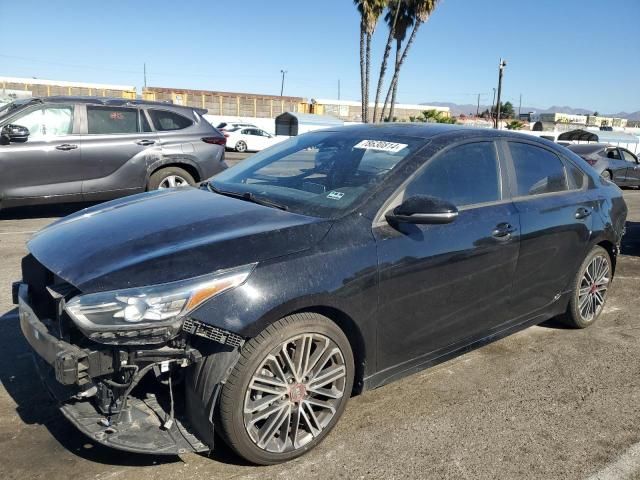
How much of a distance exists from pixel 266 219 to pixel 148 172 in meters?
5.76

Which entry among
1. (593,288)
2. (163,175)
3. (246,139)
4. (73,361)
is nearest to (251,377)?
(73,361)

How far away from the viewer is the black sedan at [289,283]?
2.42 metres

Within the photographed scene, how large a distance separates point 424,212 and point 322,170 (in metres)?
0.91

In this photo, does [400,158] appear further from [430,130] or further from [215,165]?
[215,165]

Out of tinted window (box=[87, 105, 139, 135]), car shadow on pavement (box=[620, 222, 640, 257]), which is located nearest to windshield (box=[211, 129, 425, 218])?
tinted window (box=[87, 105, 139, 135])

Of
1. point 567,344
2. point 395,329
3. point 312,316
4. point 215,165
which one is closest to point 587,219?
point 567,344

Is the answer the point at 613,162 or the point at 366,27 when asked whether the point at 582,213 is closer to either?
the point at 613,162

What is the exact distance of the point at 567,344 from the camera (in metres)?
4.47

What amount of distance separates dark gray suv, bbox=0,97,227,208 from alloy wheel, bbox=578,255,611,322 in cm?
578

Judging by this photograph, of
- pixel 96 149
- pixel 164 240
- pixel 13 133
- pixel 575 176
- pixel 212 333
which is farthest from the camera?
pixel 96 149

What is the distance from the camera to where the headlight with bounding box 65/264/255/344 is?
232cm

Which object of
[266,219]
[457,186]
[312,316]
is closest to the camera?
[312,316]

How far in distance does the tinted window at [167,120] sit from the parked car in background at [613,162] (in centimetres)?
1247

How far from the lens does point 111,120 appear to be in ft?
26.3
